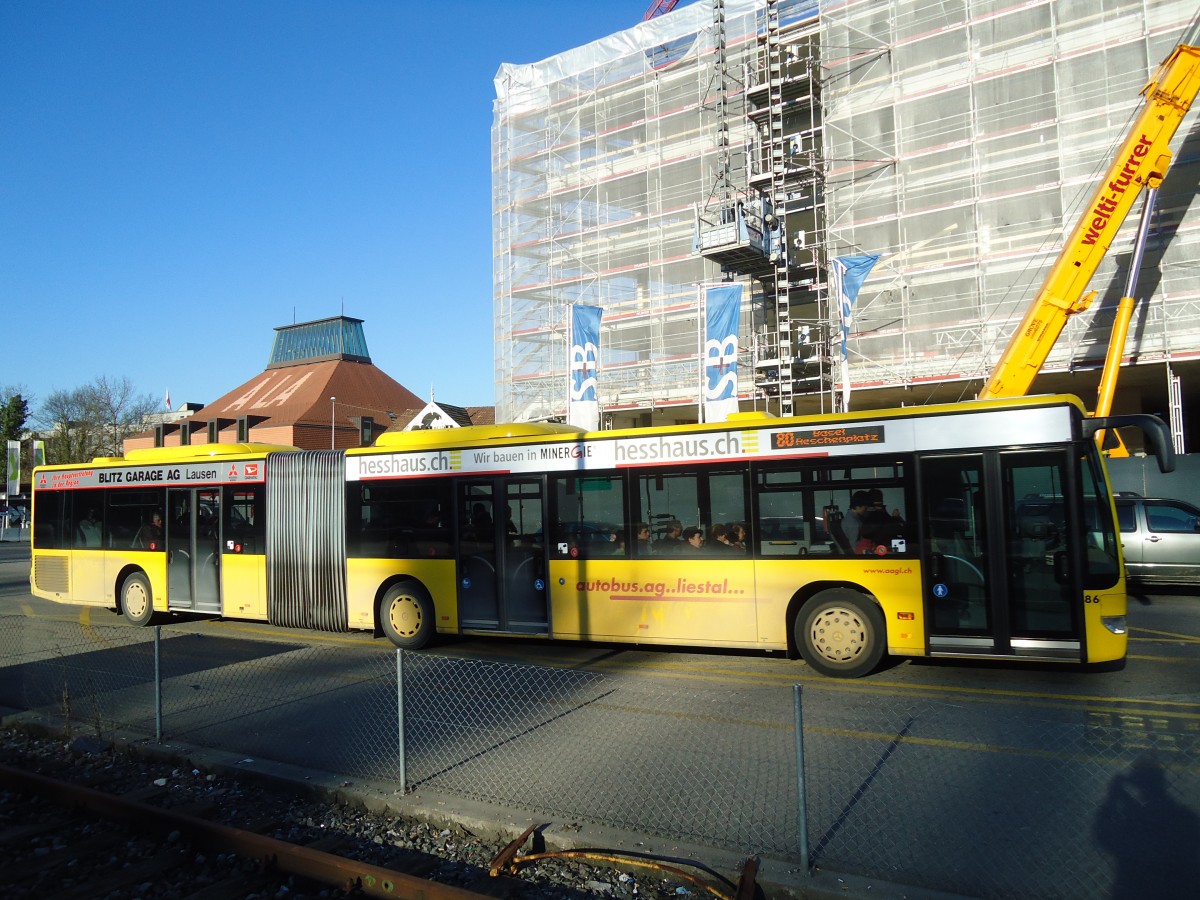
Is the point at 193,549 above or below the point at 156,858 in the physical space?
above

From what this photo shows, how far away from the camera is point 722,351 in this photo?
2277cm

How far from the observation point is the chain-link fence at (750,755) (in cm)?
465

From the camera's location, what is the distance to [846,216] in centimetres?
2664

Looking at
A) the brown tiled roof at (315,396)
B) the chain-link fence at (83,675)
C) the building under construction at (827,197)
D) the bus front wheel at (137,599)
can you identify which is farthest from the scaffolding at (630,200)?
the brown tiled roof at (315,396)

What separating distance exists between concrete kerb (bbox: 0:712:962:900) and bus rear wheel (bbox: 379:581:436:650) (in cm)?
445

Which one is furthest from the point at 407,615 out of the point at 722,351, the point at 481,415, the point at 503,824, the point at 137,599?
the point at 481,415

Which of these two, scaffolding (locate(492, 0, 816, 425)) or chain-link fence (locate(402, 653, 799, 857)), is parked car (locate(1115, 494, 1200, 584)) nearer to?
chain-link fence (locate(402, 653, 799, 857))

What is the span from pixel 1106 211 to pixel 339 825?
70.6 feet

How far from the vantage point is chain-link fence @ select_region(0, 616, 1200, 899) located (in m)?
4.65

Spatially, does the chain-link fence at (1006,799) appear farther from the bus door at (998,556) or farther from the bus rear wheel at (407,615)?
the bus rear wheel at (407,615)

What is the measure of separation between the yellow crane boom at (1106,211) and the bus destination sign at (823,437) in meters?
12.6

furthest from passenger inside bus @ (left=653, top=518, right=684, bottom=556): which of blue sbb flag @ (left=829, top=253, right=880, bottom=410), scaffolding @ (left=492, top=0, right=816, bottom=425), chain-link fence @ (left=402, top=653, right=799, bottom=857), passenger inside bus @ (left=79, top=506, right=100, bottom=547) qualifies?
scaffolding @ (left=492, top=0, right=816, bottom=425)

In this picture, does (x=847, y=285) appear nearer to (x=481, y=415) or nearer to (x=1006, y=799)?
(x=1006, y=799)

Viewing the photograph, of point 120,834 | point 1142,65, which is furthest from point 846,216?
point 120,834
